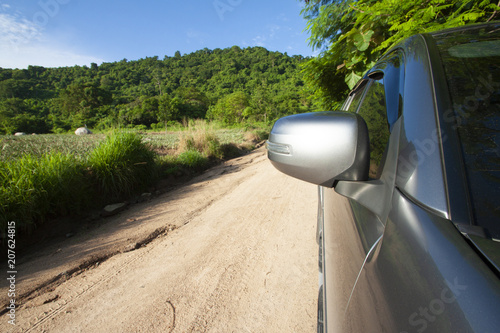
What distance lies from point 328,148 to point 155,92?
79.7 m

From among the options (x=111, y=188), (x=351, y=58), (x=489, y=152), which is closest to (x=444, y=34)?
(x=489, y=152)

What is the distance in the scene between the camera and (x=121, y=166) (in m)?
4.85

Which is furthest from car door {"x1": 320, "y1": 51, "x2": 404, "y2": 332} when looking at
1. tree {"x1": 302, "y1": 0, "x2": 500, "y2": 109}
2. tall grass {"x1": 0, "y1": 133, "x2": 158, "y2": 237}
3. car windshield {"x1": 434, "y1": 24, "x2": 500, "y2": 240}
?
tall grass {"x1": 0, "y1": 133, "x2": 158, "y2": 237}

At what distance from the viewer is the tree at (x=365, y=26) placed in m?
1.99

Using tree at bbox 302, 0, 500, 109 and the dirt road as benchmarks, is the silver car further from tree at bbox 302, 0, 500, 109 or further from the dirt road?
tree at bbox 302, 0, 500, 109

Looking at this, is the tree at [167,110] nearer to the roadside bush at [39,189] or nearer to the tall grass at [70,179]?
the tall grass at [70,179]

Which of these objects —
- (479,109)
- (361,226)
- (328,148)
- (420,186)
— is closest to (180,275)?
(361,226)

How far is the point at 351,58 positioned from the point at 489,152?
3.01m

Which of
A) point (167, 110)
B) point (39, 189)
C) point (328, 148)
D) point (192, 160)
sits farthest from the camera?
point (167, 110)

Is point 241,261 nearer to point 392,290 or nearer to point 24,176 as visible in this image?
point 392,290

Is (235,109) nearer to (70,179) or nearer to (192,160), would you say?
(192,160)

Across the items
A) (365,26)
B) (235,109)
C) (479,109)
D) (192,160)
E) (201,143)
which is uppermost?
(235,109)

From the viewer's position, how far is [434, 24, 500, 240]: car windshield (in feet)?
1.77

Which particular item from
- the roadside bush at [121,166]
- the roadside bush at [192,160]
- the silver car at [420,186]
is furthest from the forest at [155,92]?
the silver car at [420,186]
